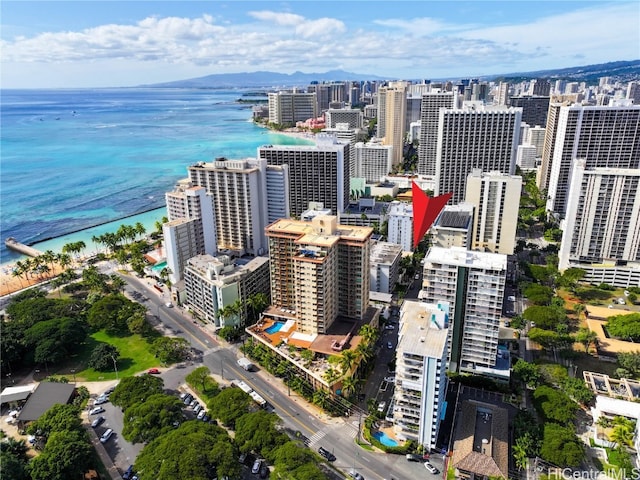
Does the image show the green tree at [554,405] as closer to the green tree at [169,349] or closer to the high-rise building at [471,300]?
the high-rise building at [471,300]

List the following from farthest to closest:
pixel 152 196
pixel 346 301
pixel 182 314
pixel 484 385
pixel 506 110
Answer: pixel 152 196
pixel 506 110
pixel 182 314
pixel 346 301
pixel 484 385

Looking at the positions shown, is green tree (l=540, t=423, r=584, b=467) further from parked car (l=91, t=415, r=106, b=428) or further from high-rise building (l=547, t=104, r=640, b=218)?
high-rise building (l=547, t=104, r=640, b=218)

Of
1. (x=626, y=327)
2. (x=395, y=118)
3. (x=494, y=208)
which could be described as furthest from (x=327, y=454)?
(x=395, y=118)

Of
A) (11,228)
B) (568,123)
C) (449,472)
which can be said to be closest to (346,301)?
(449,472)

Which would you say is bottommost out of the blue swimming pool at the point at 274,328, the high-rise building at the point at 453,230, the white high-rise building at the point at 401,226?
the blue swimming pool at the point at 274,328

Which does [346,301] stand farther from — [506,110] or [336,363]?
[506,110]

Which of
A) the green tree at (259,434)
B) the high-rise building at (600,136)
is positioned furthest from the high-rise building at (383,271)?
the high-rise building at (600,136)
